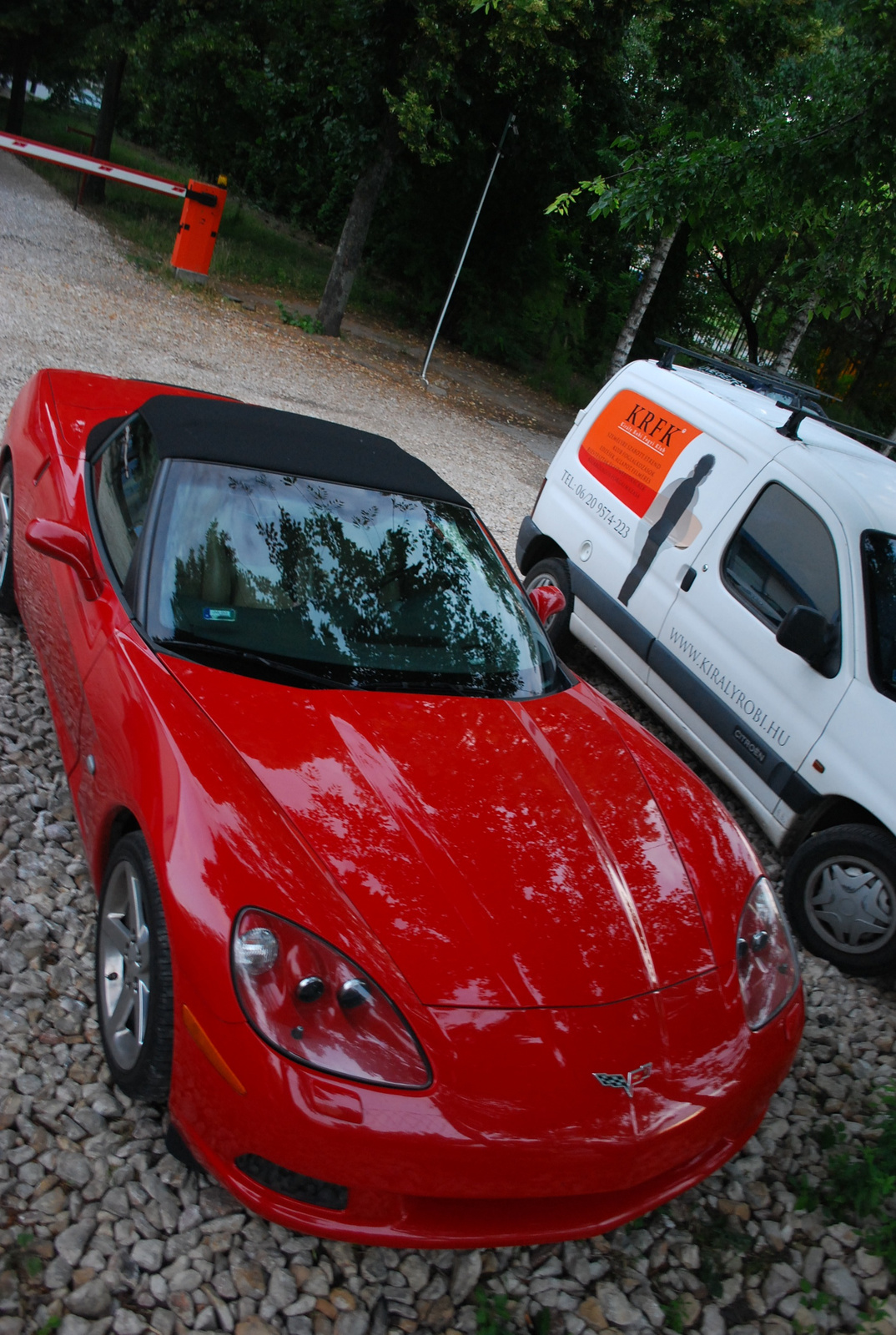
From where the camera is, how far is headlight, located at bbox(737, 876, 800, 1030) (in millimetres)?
2553

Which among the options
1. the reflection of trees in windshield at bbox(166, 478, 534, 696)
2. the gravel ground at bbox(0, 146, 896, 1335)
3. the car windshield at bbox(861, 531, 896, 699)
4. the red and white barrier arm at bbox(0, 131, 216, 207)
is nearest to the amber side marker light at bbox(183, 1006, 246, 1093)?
the gravel ground at bbox(0, 146, 896, 1335)

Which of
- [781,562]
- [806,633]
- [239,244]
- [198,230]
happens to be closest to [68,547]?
[806,633]

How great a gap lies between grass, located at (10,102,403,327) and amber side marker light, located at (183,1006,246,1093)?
1543 centimetres

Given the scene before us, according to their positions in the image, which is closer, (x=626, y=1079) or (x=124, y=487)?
(x=626, y=1079)

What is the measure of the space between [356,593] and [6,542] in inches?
89.3

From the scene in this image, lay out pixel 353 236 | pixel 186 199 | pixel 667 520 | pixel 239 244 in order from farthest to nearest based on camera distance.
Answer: pixel 239 244
pixel 353 236
pixel 186 199
pixel 667 520

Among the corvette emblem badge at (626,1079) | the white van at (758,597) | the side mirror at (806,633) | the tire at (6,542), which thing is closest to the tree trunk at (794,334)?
the white van at (758,597)

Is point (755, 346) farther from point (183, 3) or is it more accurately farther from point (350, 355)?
point (183, 3)

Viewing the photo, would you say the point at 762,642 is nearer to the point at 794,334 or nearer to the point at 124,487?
the point at 124,487

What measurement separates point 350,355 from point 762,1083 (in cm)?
1420

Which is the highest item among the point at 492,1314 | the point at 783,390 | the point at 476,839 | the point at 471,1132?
the point at 783,390

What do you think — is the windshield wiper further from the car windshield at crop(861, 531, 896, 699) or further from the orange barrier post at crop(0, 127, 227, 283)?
the orange barrier post at crop(0, 127, 227, 283)

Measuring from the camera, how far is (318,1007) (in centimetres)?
208

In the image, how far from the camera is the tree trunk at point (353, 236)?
15.0 metres
